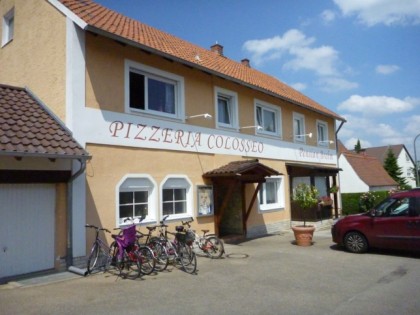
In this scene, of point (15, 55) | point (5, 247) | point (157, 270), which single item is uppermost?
point (15, 55)

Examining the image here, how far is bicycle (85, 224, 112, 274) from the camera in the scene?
801 centimetres

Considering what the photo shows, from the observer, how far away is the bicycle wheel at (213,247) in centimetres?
988

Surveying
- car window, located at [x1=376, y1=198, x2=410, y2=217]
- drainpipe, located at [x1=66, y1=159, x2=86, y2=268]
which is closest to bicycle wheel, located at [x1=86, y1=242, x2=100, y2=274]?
drainpipe, located at [x1=66, y1=159, x2=86, y2=268]

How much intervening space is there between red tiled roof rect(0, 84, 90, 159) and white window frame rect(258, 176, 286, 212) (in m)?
8.63

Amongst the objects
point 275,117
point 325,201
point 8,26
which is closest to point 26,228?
point 8,26

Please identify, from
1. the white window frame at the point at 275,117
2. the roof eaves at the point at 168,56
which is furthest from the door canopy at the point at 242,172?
the roof eaves at the point at 168,56

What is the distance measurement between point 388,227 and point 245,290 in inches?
209

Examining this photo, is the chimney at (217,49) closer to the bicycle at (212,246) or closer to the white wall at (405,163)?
the bicycle at (212,246)

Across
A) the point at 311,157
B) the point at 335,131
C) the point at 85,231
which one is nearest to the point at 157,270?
the point at 85,231

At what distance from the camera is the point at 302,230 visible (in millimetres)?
11883

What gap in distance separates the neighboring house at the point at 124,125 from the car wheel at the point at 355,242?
134 inches

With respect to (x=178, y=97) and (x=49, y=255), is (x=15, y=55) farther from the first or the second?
(x=49, y=255)

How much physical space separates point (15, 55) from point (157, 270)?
7822 millimetres

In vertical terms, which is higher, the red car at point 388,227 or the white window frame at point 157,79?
the white window frame at point 157,79
